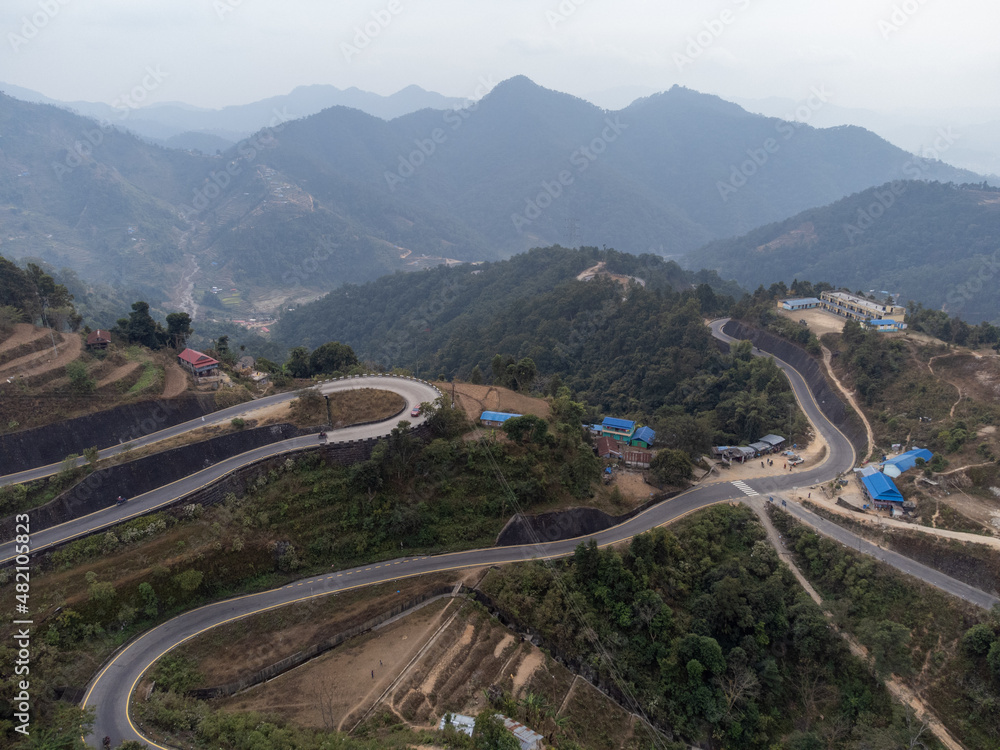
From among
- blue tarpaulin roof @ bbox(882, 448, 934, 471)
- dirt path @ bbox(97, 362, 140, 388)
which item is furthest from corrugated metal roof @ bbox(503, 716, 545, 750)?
dirt path @ bbox(97, 362, 140, 388)

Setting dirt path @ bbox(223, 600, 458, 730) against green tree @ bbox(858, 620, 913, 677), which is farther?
green tree @ bbox(858, 620, 913, 677)

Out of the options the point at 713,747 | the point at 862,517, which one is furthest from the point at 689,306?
the point at 713,747

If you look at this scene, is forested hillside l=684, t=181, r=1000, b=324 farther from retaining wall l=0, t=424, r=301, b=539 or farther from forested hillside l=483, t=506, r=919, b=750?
retaining wall l=0, t=424, r=301, b=539

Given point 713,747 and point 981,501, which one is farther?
point 981,501

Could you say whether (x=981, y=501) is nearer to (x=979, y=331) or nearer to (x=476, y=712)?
(x=979, y=331)

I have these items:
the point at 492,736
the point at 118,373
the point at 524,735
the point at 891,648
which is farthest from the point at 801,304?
the point at 118,373

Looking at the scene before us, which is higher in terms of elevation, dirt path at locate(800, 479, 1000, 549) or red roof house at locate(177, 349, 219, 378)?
red roof house at locate(177, 349, 219, 378)
